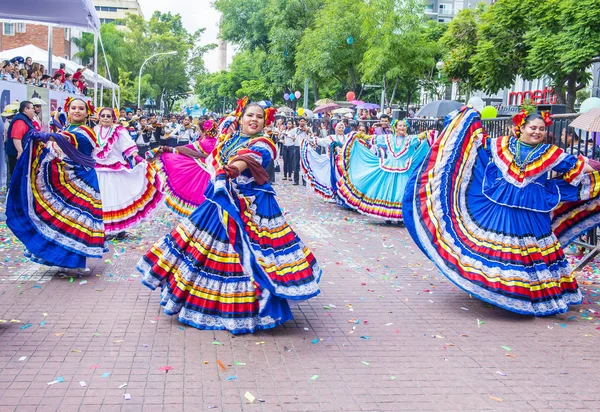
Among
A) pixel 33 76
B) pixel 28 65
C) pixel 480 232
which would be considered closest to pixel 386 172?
pixel 480 232

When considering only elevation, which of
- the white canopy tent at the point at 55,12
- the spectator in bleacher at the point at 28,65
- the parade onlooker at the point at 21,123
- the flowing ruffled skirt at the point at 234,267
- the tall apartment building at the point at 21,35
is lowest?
the flowing ruffled skirt at the point at 234,267

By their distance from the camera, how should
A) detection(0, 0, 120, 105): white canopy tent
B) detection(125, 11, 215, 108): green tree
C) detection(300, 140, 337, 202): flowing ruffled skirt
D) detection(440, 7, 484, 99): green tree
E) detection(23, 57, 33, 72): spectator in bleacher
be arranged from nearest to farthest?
1. detection(0, 0, 120, 105): white canopy tent
2. detection(300, 140, 337, 202): flowing ruffled skirt
3. detection(23, 57, 33, 72): spectator in bleacher
4. detection(440, 7, 484, 99): green tree
5. detection(125, 11, 215, 108): green tree

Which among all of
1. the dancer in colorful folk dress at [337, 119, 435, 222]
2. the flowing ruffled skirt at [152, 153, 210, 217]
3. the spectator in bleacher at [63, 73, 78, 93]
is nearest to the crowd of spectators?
the spectator in bleacher at [63, 73, 78, 93]

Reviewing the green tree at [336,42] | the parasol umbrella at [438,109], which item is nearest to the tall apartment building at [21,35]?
the green tree at [336,42]

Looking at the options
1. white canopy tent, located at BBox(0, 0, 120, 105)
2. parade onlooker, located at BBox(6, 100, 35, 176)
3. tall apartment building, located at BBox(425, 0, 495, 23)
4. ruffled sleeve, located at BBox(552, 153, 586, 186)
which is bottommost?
ruffled sleeve, located at BBox(552, 153, 586, 186)

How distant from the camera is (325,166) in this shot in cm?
1521

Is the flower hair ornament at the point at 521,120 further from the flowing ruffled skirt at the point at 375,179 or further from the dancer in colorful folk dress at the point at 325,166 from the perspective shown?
the dancer in colorful folk dress at the point at 325,166

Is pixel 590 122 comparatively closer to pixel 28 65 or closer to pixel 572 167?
pixel 572 167

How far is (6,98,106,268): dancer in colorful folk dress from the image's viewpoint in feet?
24.2

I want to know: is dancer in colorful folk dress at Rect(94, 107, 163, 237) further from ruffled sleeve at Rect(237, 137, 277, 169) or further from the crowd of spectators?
the crowd of spectators

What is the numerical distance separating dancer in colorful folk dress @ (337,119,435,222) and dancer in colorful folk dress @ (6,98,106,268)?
5.89 m

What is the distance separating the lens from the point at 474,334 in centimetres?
598

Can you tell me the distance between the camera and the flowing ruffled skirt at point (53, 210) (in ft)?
24.2

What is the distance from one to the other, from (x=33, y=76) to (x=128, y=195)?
9639 millimetres
